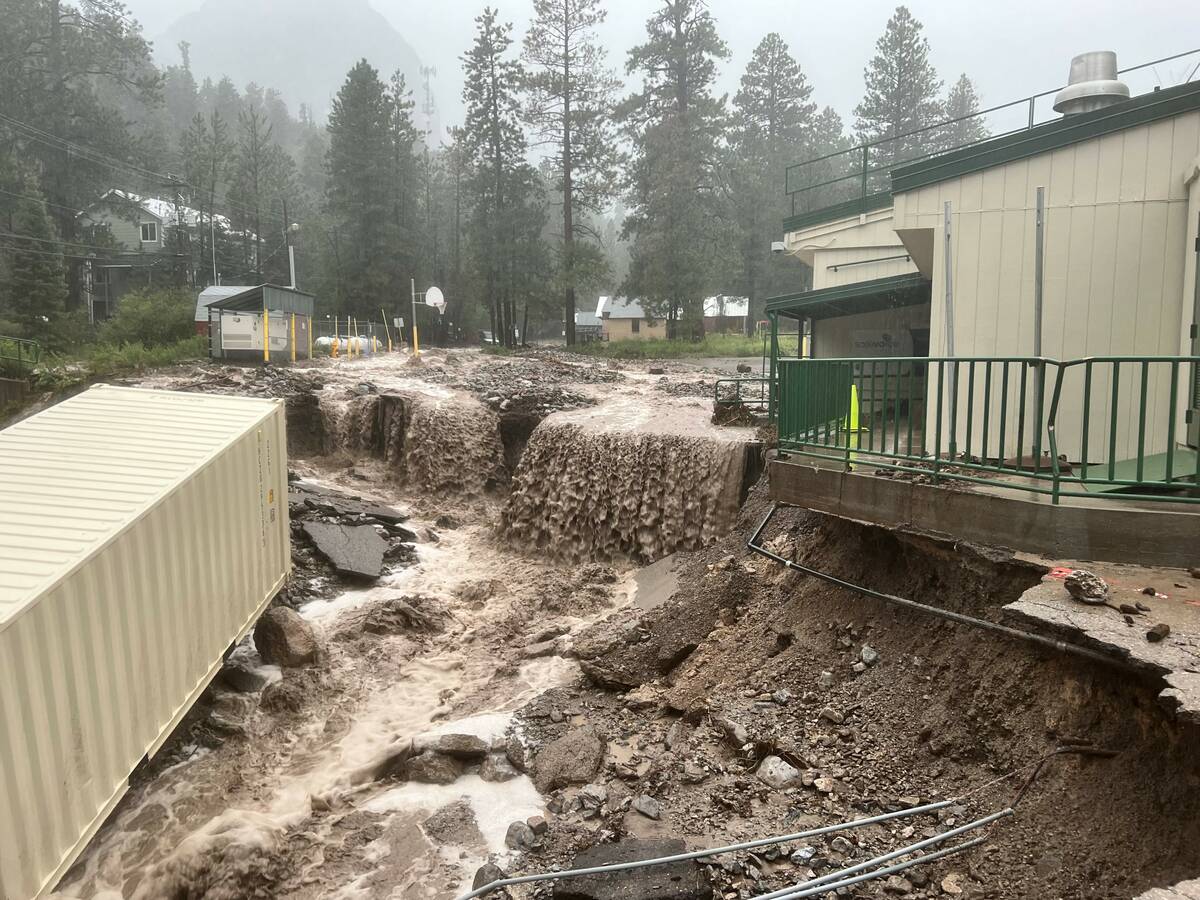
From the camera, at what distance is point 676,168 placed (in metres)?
36.7

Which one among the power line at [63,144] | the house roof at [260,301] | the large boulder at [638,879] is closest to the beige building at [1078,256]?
the large boulder at [638,879]

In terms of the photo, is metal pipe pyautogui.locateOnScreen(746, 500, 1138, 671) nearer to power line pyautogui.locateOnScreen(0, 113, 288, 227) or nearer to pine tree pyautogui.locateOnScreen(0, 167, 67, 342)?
pine tree pyautogui.locateOnScreen(0, 167, 67, 342)

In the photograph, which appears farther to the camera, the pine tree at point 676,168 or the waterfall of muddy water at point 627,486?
the pine tree at point 676,168

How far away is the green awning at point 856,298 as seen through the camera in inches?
508

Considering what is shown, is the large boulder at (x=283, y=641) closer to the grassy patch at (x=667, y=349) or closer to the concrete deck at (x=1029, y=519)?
the concrete deck at (x=1029, y=519)

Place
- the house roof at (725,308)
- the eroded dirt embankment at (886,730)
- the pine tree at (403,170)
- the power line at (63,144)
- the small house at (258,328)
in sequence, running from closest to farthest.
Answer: the eroded dirt embankment at (886,730) → the small house at (258,328) → the power line at (63,144) → the pine tree at (403,170) → the house roof at (725,308)

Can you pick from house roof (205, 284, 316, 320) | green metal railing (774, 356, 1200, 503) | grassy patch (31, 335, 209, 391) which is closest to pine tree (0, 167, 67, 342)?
grassy patch (31, 335, 209, 391)

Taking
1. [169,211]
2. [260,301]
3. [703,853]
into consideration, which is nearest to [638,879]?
[703,853]

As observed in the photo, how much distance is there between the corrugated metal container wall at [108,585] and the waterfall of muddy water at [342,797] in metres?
1.06

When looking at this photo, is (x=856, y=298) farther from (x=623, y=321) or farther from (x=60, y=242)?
(x=623, y=321)

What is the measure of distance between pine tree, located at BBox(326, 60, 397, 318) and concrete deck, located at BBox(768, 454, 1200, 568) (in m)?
41.8

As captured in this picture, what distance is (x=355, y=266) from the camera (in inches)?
1779

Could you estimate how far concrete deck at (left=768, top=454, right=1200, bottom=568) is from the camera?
17.8 feet

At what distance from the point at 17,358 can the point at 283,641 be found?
21.2m
